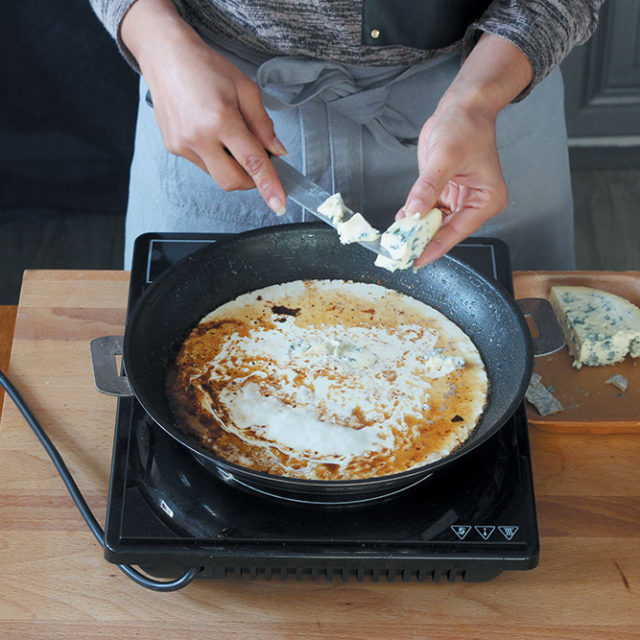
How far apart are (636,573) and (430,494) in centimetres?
26

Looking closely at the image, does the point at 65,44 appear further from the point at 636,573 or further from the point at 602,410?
the point at 636,573

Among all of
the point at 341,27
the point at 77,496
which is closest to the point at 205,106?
the point at 341,27

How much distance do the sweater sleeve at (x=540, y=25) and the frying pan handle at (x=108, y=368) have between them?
67 centimetres

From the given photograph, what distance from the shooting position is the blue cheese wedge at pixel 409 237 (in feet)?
3.31

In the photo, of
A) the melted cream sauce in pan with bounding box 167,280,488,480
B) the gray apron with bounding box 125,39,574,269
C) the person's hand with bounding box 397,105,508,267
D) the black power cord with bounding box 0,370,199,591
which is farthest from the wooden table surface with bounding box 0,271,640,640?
the gray apron with bounding box 125,39,574,269

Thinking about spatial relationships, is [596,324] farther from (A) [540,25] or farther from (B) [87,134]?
(B) [87,134]

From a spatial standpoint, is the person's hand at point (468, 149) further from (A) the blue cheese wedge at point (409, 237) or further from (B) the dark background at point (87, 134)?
(B) the dark background at point (87, 134)

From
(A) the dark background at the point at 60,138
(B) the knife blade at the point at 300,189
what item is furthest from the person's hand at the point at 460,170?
(A) the dark background at the point at 60,138

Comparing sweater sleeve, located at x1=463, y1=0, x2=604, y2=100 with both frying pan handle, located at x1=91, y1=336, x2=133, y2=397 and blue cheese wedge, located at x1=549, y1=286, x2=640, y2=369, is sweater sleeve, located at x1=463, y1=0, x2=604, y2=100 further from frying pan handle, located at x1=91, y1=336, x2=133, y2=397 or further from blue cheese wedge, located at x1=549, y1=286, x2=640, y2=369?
frying pan handle, located at x1=91, y1=336, x2=133, y2=397

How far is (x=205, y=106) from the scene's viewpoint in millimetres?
1078

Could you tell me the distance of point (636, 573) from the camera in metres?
0.97

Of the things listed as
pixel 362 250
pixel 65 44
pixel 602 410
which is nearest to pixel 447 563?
pixel 602 410

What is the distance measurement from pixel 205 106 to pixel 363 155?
0.38m

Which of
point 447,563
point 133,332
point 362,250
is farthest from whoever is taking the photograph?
point 362,250
